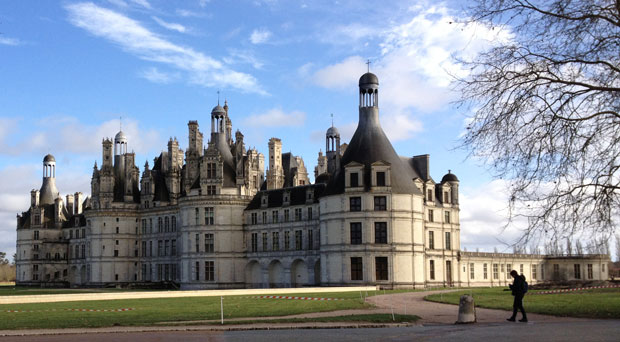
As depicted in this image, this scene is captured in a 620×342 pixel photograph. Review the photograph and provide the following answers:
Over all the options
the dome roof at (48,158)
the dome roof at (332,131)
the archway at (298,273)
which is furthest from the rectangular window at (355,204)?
the dome roof at (48,158)

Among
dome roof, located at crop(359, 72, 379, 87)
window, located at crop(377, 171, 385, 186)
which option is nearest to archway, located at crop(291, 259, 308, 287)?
window, located at crop(377, 171, 385, 186)

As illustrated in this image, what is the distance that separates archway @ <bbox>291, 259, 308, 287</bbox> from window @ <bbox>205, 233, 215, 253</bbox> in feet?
31.3

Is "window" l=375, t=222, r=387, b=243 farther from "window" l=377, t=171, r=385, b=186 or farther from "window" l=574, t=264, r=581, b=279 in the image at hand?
"window" l=574, t=264, r=581, b=279

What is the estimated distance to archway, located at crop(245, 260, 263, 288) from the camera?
7739 centimetres

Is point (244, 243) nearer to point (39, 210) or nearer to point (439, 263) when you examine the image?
point (439, 263)

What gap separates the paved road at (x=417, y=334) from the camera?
1883cm

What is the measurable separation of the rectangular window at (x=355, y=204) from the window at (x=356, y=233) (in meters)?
1.28

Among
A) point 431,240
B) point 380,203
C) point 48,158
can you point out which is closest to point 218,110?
point 380,203

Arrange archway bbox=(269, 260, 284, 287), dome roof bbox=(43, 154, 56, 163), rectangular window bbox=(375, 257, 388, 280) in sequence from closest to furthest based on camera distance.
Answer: rectangular window bbox=(375, 257, 388, 280)
archway bbox=(269, 260, 284, 287)
dome roof bbox=(43, 154, 56, 163)

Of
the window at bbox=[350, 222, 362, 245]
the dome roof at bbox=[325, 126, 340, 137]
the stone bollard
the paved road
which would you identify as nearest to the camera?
the paved road

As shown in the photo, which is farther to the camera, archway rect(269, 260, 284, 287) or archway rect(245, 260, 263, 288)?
archway rect(245, 260, 263, 288)

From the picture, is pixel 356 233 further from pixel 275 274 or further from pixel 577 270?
pixel 577 270

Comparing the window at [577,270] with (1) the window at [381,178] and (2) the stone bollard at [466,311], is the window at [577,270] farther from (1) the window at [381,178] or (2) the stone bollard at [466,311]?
(2) the stone bollard at [466,311]

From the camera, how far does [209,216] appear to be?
76.9 m
